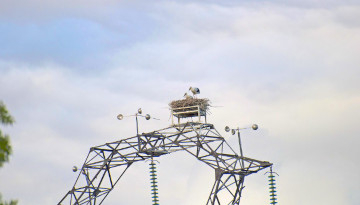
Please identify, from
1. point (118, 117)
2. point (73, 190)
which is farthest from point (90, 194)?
point (118, 117)

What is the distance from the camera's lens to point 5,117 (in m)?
15.5

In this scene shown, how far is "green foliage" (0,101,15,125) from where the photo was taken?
15.5 meters

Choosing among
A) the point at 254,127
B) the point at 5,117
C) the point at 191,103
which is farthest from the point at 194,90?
the point at 5,117

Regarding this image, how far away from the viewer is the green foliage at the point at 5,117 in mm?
15455

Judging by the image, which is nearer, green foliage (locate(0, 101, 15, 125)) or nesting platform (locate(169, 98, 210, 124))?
green foliage (locate(0, 101, 15, 125))

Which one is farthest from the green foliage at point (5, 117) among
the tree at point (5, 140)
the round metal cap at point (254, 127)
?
the round metal cap at point (254, 127)

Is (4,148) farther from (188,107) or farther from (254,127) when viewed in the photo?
(188,107)

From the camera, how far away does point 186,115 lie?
1756 inches

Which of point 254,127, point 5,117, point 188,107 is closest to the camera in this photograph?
point 5,117

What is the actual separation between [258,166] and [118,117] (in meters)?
6.44

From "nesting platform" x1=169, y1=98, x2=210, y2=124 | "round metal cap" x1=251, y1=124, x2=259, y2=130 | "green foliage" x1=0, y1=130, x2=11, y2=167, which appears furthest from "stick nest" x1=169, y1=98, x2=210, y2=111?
"green foliage" x1=0, y1=130, x2=11, y2=167

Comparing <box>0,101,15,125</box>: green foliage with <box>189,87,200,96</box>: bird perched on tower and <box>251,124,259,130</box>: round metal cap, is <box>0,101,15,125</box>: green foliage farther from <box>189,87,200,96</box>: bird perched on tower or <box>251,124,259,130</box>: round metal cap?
<box>189,87,200,96</box>: bird perched on tower

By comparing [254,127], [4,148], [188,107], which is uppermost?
[188,107]

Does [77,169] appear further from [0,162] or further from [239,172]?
[0,162]
